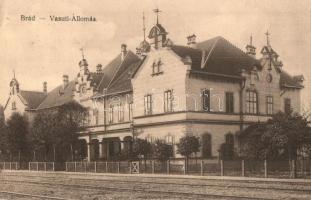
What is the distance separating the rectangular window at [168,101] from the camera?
120 ft

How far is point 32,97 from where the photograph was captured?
60.8 meters

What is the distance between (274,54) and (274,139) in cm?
1818

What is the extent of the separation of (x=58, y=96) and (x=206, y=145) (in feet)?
81.2

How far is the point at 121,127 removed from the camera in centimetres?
4300

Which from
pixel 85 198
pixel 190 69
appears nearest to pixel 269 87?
pixel 190 69

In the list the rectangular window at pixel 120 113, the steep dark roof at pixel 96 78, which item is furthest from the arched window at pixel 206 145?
the steep dark roof at pixel 96 78

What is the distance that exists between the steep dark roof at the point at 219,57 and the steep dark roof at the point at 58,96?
16985 millimetres

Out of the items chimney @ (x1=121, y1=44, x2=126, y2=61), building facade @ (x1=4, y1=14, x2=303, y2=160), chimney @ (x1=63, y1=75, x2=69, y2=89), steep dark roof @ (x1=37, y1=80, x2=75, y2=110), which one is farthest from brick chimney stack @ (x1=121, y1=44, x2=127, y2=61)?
chimney @ (x1=63, y1=75, x2=69, y2=89)

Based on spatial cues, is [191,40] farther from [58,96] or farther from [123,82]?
[58,96]

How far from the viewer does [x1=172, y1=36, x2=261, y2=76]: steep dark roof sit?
121ft

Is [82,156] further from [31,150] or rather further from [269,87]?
[269,87]

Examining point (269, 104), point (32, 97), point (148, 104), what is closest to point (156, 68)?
point (148, 104)

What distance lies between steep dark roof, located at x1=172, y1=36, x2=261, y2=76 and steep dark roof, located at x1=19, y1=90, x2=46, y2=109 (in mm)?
25725

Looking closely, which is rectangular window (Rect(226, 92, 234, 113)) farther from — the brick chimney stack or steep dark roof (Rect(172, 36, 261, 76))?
the brick chimney stack
